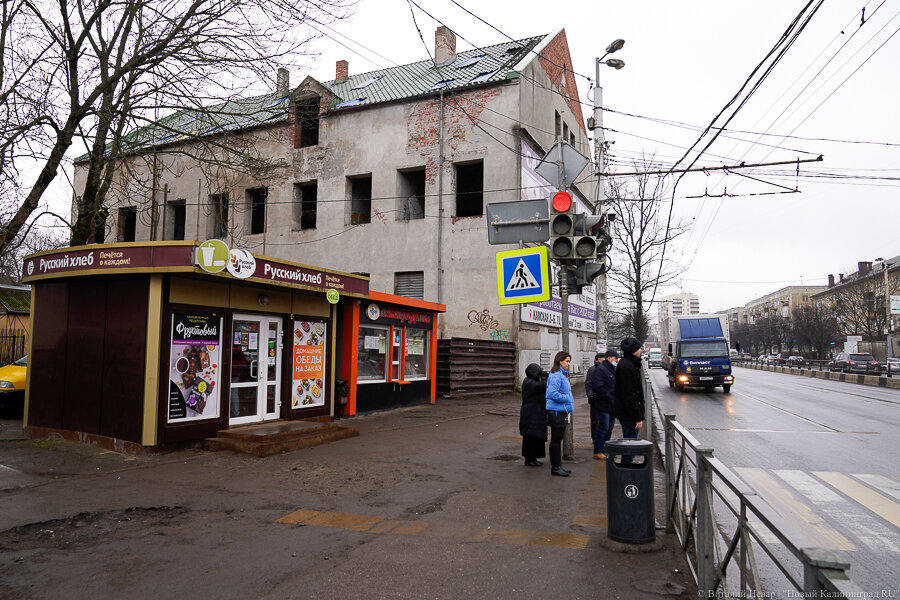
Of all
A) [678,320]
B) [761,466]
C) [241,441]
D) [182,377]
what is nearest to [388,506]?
[241,441]

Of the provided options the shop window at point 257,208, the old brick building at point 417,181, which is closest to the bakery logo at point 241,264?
the old brick building at point 417,181

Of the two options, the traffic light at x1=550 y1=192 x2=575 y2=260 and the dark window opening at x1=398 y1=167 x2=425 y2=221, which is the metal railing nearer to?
the traffic light at x1=550 y1=192 x2=575 y2=260

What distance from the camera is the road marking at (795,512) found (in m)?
5.32

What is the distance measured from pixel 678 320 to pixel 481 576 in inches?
963

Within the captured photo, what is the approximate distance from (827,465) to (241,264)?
9.95 m

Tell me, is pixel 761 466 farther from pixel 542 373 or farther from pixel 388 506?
pixel 388 506

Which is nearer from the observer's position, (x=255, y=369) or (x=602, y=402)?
(x=602, y=402)

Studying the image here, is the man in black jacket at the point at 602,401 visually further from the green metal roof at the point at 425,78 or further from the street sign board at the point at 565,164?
the green metal roof at the point at 425,78

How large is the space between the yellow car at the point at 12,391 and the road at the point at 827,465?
611 inches

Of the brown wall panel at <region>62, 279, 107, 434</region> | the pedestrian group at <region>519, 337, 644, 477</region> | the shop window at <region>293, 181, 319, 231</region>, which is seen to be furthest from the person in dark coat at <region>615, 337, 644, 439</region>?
the shop window at <region>293, 181, 319, 231</region>

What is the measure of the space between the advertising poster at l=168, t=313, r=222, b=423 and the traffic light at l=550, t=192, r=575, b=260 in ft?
20.5

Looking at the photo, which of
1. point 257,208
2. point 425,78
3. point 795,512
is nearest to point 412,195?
point 425,78

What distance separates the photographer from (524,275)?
904 centimetres

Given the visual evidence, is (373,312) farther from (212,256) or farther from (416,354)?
(212,256)
